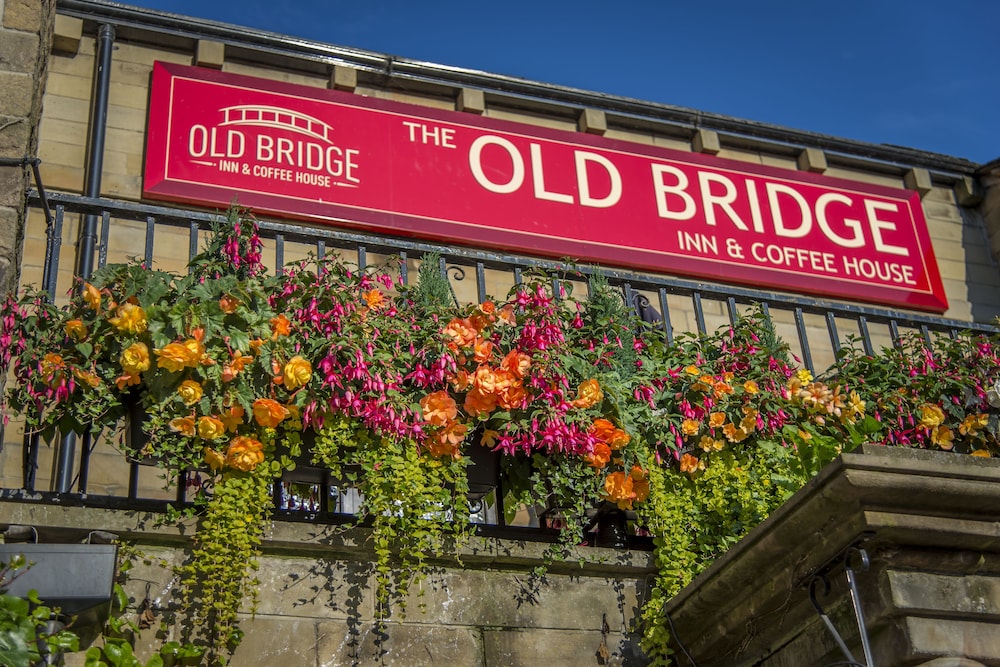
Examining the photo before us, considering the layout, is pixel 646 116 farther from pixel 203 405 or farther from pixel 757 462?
pixel 203 405

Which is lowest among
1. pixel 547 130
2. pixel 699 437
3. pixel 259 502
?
pixel 259 502

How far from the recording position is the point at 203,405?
4551 mm

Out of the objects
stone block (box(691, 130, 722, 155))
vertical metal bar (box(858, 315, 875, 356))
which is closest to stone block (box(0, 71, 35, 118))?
vertical metal bar (box(858, 315, 875, 356))

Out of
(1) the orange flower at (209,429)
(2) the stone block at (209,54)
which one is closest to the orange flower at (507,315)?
(1) the orange flower at (209,429)

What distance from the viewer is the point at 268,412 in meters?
4.53

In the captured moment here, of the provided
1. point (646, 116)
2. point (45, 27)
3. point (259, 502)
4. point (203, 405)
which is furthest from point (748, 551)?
point (646, 116)

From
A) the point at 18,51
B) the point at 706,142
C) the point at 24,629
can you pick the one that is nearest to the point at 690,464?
the point at 24,629

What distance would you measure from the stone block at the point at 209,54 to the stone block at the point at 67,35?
0.85 m

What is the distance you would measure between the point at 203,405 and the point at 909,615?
2.45 metres

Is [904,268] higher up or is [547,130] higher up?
[547,130]

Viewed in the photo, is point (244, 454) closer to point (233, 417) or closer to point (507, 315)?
point (233, 417)

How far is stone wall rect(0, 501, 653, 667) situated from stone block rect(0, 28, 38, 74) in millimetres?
1568

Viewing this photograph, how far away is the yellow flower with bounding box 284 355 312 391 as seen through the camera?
4586 mm

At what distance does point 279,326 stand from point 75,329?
73 centimetres
